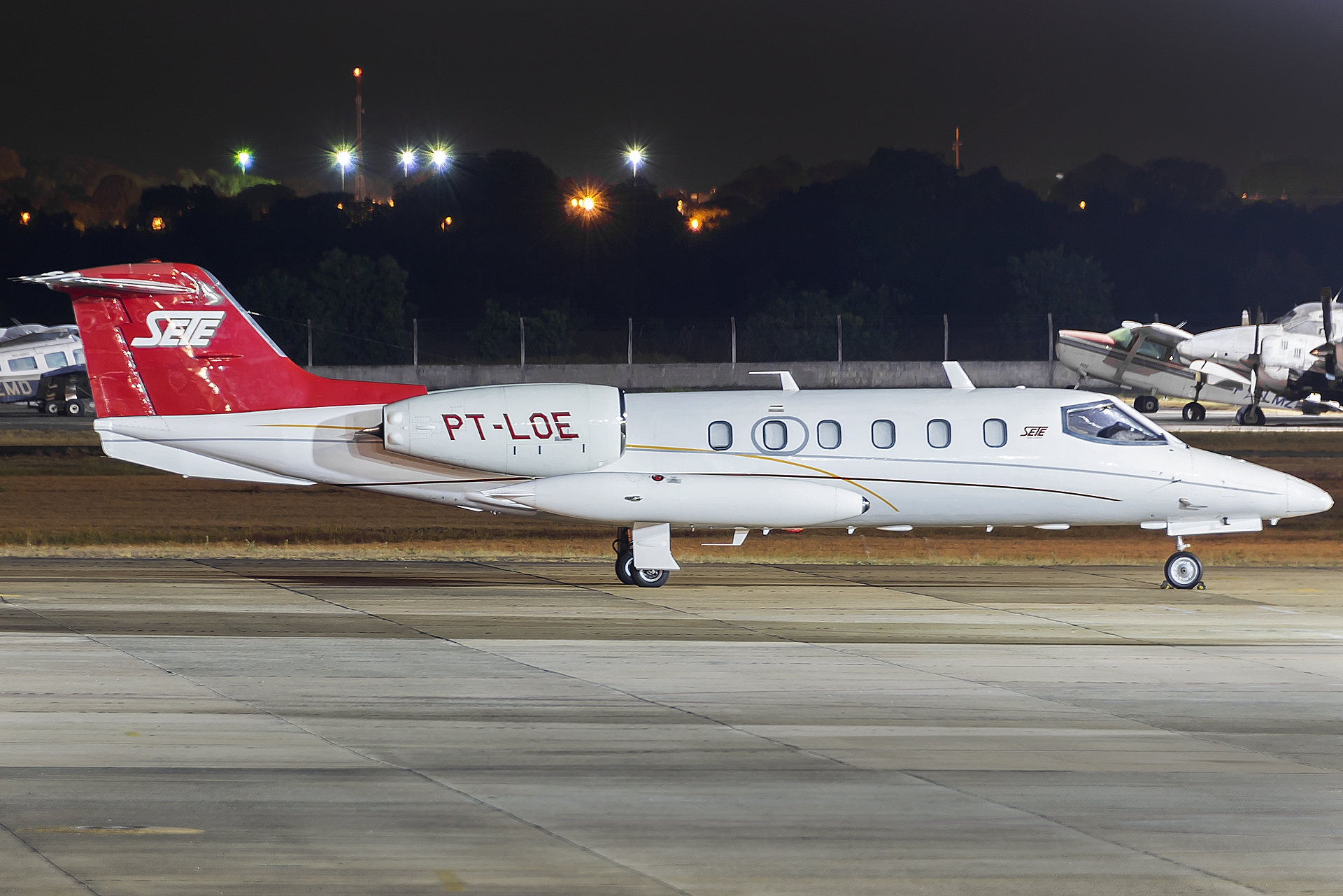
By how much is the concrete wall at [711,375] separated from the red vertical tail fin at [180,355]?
126 feet

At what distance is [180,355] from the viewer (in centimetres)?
1955

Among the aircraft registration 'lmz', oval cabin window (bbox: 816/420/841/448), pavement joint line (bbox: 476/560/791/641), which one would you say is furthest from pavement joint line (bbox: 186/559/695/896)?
oval cabin window (bbox: 816/420/841/448)

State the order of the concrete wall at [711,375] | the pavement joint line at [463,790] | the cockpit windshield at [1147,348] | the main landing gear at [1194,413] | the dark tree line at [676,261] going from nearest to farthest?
the pavement joint line at [463,790]
the main landing gear at [1194,413]
the cockpit windshield at [1147,348]
the concrete wall at [711,375]
the dark tree line at [676,261]

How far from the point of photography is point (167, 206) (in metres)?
98.1

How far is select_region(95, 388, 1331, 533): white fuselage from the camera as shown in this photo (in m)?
19.4

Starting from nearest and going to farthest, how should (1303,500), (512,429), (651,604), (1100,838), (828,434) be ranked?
(1100,838), (651,604), (512,429), (1303,500), (828,434)

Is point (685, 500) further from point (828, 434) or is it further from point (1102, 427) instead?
point (1102, 427)

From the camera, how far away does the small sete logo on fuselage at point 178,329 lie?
19500mm

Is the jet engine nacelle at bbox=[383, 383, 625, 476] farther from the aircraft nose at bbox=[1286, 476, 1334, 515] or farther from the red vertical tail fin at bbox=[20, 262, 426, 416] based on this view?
the aircraft nose at bbox=[1286, 476, 1334, 515]

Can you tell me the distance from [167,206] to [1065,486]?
8897cm

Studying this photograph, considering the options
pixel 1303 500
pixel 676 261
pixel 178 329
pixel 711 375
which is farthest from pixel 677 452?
pixel 676 261

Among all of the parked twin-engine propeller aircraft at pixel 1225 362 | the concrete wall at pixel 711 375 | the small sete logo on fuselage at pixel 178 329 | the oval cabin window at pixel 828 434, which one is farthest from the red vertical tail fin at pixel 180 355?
the concrete wall at pixel 711 375

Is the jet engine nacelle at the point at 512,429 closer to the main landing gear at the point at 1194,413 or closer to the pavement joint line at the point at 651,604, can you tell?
the pavement joint line at the point at 651,604

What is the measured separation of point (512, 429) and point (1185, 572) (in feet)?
29.4
